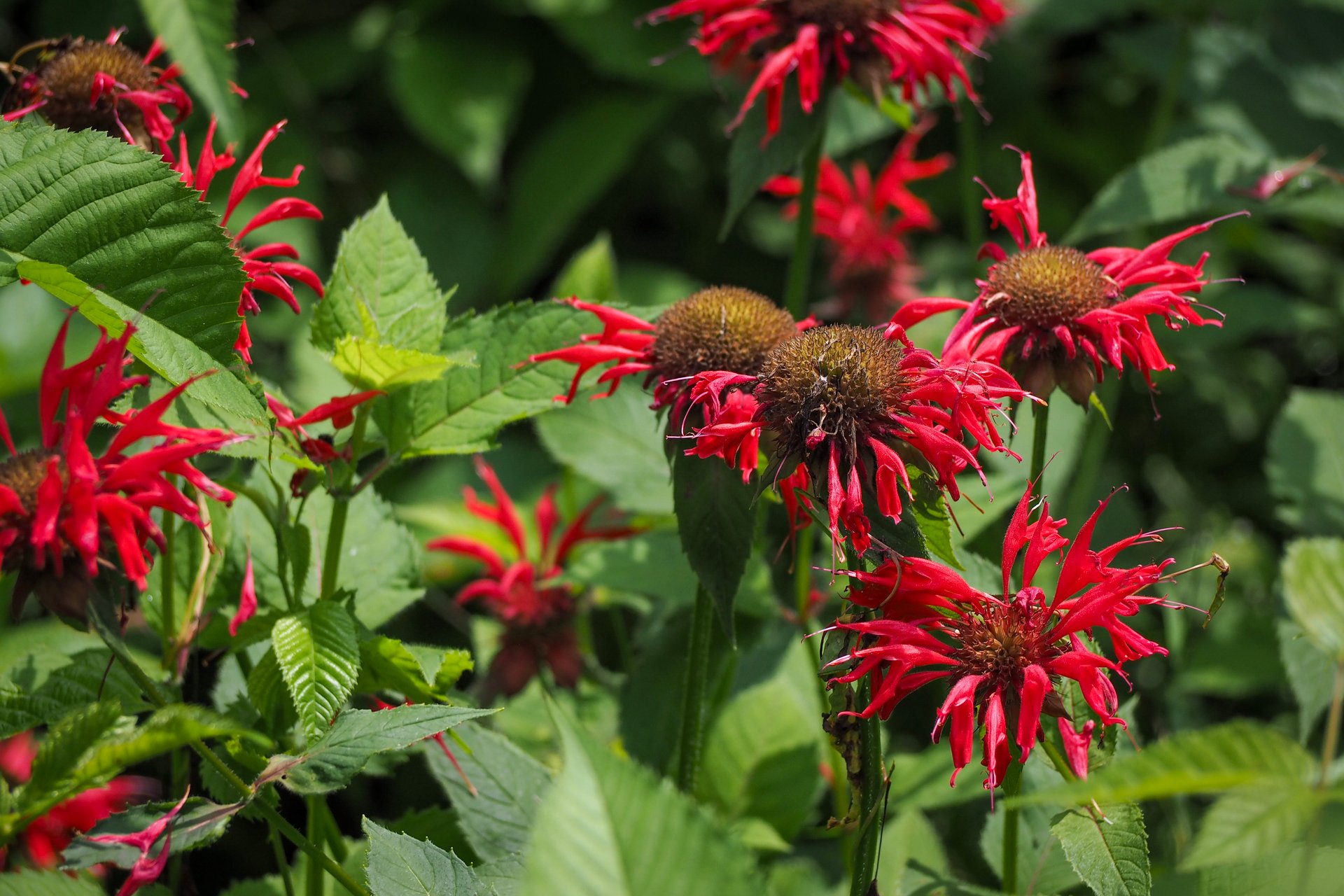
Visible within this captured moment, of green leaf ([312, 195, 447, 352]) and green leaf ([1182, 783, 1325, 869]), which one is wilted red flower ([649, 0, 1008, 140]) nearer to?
green leaf ([312, 195, 447, 352])

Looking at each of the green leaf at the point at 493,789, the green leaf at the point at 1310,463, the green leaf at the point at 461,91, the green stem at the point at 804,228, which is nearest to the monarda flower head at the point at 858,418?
the green leaf at the point at 493,789

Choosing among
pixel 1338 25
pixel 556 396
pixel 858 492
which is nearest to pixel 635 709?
pixel 556 396

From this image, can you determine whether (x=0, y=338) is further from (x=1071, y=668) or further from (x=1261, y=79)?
(x=1261, y=79)

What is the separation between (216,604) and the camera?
900 millimetres

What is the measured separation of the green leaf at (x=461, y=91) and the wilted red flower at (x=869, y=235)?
2.03 feet

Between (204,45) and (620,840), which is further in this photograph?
(204,45)

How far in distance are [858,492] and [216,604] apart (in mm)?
521

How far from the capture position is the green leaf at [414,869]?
0.69 metres

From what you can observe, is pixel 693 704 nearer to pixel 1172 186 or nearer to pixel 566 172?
pixel 1172 186

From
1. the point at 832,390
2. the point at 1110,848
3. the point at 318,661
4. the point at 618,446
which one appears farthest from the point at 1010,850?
the point at 618,446

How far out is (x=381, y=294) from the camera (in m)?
0.92

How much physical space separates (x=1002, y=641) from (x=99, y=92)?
74cm

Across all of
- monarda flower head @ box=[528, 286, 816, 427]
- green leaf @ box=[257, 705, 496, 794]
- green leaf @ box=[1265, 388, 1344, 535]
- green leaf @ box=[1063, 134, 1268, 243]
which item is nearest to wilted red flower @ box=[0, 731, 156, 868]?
green leaf @ box=[257, 705, 496, 794]

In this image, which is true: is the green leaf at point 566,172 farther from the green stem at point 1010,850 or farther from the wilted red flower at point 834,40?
the green stem at point 1010,850
